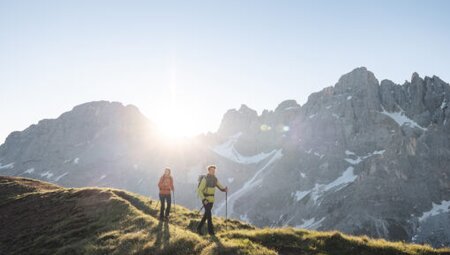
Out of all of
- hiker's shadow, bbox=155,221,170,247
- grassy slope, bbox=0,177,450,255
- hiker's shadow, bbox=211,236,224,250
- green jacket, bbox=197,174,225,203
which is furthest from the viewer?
green jacket, bbox=197,174,225,203

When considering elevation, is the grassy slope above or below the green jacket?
below

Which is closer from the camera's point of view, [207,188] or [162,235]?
[162,235]

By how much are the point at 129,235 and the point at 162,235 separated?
173cm

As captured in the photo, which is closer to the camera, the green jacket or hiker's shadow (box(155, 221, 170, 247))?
hiker's shadow (box(155, 221, 170, 247))

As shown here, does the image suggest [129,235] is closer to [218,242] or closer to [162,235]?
[162,235]

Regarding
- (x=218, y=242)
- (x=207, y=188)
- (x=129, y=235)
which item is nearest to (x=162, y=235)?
(x=129, y=235)

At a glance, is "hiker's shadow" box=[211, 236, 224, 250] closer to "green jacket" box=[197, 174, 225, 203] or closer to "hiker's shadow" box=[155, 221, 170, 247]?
"hiker's shadow" box=[155, 221, 170, 247]

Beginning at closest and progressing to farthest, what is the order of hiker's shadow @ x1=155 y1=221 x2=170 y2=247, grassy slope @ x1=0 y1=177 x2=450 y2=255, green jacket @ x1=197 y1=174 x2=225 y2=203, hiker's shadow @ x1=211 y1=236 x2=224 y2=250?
hiker's shadow @ x1=211 y1=236 x2=224 y2=250, grassy slope @ x1=0 y1=177 x2=450 y2=255, hiker's shadow @ x1=155 y1=221 x2=170 y2=247, green jacket @ x1=197 y1=174 x2=225 y2=203

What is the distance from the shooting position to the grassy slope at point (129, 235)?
18.6 m

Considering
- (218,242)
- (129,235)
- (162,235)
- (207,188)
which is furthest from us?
(207,188)

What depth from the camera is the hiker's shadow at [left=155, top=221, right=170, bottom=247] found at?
19.8 metres

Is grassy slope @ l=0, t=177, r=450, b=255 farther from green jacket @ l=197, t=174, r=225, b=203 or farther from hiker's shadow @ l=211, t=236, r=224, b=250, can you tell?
green jacket @ l=197, t=174, r=225, b=203

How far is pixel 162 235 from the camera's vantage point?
71.1 feet

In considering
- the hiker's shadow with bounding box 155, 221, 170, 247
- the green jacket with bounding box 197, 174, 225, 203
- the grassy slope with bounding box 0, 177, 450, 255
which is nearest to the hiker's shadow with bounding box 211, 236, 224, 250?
the grassy slope with bounding box 0, 177, 450, 255
